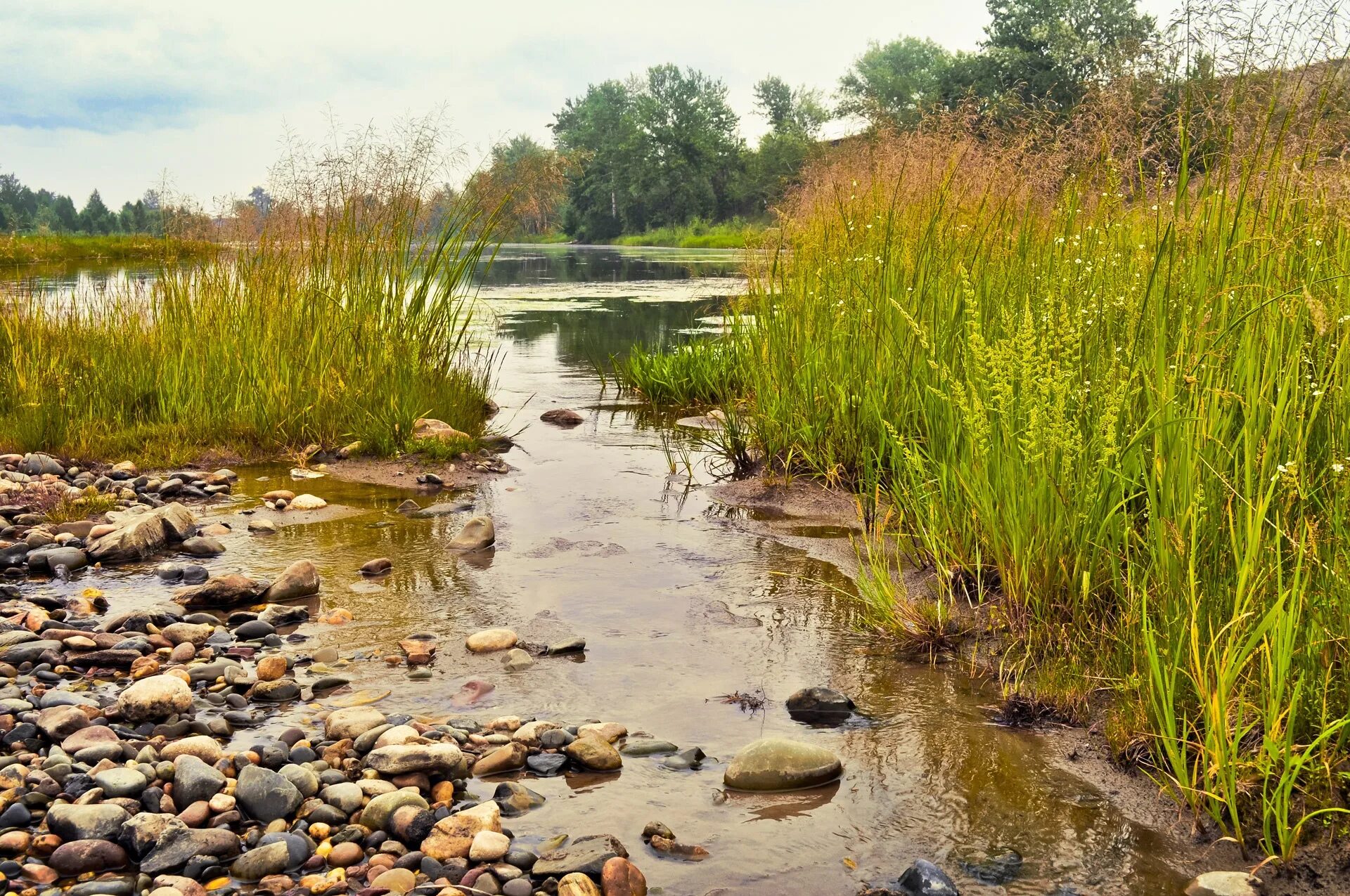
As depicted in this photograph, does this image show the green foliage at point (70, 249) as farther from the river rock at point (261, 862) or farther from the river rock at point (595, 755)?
the river rock at point (261, 862)

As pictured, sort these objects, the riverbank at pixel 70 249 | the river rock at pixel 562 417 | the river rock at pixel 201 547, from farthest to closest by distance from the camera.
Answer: the riverbank at pixel 70 249
the river rock at pixel 562 417
the river rock at pixel 201 547

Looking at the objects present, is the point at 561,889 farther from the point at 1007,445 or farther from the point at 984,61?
the point at 984,61

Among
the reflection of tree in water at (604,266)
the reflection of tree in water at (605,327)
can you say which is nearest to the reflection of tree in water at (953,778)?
the reflection of tree in water at (605,327)

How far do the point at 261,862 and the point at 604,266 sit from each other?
127 ft

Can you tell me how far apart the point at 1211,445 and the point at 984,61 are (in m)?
48.3

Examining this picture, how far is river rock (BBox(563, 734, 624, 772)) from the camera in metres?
3.27

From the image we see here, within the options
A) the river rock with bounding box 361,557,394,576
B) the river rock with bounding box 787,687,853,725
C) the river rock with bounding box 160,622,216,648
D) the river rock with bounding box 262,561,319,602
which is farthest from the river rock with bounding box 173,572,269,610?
the river rock with bounding box 787,687,853,725

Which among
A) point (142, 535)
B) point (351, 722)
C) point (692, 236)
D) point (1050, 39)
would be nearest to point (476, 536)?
point (142, 535)

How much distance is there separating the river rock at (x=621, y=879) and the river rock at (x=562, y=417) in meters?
7.25

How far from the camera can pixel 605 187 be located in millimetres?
79000

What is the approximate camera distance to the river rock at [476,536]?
5785 mm

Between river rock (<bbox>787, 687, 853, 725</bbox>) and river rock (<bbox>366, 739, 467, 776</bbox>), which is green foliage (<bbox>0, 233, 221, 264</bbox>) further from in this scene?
river rock (<bbox>787, 687, 853, 725</bbox>)

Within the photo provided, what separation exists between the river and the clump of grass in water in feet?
2.03

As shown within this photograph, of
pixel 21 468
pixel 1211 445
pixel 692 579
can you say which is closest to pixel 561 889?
pixel 1211 445
